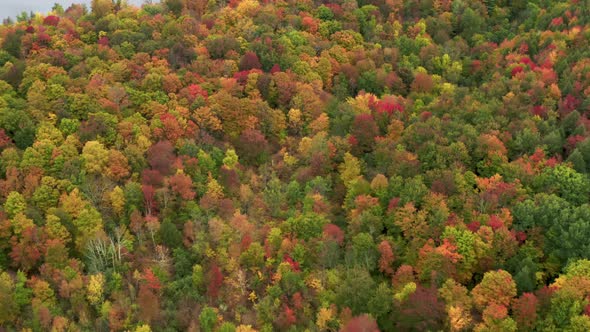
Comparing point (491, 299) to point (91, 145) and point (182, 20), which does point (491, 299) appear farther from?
point (182, 20)

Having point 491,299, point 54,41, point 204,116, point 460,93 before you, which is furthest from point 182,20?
point 491,299

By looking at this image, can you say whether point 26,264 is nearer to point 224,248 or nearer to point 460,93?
point 224,248

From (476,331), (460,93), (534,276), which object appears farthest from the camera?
(460,93)

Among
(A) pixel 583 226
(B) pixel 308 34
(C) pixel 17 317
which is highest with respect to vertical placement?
(B) pixel 308 34

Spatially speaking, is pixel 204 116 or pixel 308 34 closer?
pixel 204 116

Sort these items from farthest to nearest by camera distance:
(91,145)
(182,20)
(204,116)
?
(182,20)
(204,116)
(91,145)

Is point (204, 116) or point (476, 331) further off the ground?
point (204, 116)

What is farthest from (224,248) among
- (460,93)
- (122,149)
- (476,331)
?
(460,93)
